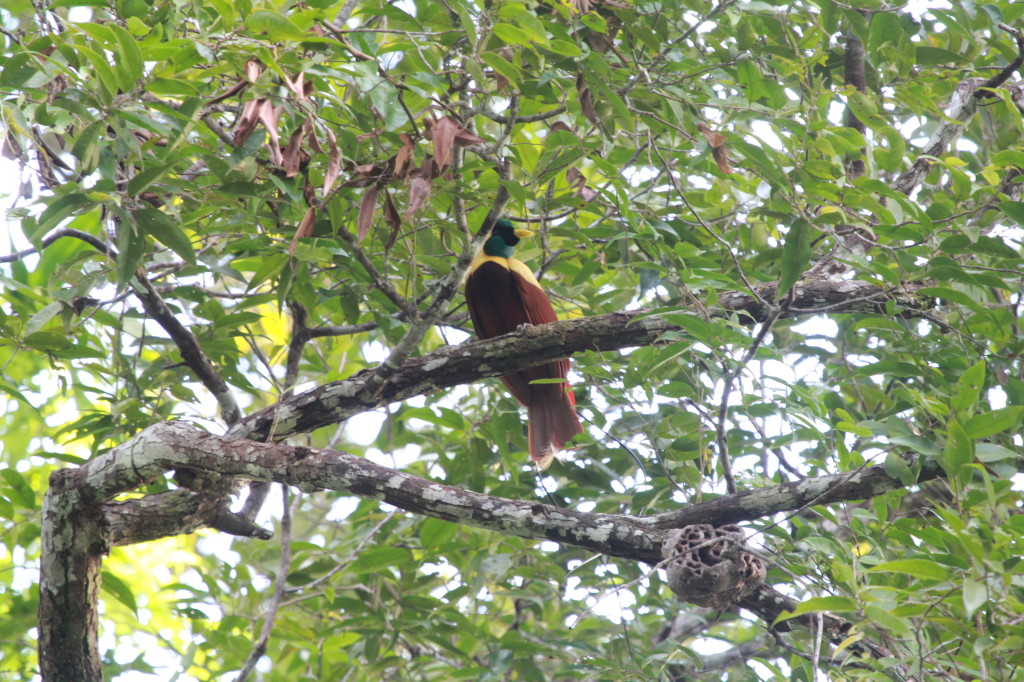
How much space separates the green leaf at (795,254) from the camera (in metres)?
1.78

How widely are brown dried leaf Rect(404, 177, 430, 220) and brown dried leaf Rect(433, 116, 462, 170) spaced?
0.07 m

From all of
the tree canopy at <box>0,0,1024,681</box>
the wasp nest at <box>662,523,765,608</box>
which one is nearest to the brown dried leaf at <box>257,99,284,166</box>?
the tree canopy at <box>0,0,1024,681</box>

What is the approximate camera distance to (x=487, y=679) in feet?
9.38

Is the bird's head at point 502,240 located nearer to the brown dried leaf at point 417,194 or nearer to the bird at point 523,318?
the bird at point 523,318

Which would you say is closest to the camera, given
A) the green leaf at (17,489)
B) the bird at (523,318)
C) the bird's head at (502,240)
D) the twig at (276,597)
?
the green leaf at (17,489)

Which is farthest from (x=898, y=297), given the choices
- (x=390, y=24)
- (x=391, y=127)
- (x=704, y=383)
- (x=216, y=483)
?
(x=216, y=483)

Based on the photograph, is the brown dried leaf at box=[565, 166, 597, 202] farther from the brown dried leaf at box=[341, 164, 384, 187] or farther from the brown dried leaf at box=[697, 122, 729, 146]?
the brown dried leaf at box=[341, 164, 384, 187]

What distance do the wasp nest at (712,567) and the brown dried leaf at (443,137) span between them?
994 mm

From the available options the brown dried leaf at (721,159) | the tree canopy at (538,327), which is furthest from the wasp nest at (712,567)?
the brown dried leaf at (721,159)

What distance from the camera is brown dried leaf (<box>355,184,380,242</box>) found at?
1.93m

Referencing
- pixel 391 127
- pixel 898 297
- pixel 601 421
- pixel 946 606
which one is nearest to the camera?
pixel 946 606

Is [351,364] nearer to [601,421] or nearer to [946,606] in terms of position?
[601,421]

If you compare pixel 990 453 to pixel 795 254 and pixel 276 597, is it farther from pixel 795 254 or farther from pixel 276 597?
pixel 276 597

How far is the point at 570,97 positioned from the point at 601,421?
103 cm
